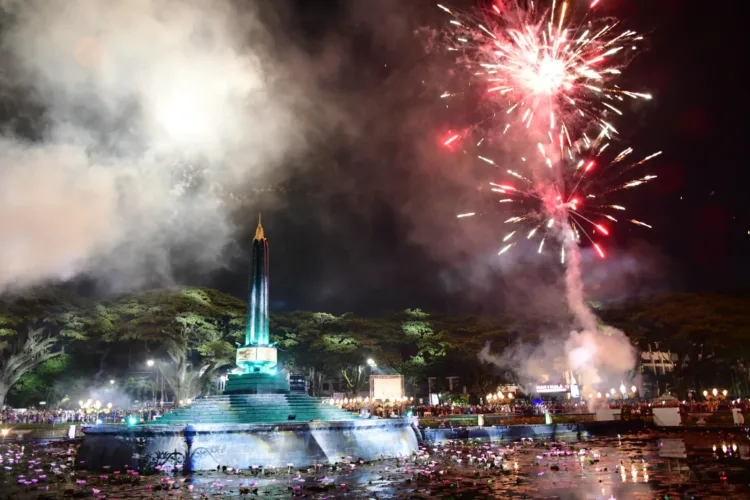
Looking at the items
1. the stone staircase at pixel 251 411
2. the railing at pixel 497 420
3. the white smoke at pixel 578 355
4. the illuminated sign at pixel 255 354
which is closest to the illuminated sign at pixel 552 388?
the white smoke at pixel 578 355

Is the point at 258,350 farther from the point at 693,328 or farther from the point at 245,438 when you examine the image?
the point at 693,328

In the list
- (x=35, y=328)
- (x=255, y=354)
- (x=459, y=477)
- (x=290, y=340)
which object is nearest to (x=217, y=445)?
(x=459, y=477)

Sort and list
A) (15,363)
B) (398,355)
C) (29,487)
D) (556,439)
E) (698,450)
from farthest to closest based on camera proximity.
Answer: (398,355), (15,363), (556,439), (698,450), (29,487)

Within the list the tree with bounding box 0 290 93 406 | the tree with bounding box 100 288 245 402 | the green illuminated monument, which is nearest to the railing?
the green illuminated monument

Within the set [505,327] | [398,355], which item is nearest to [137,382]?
[398,355]

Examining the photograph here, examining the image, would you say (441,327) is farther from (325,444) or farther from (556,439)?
(325,444)

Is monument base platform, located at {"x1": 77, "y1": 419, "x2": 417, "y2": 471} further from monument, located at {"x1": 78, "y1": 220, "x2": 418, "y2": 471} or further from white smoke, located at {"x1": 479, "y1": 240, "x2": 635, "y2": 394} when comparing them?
white smoke, located at {"x1": 479, "y1": 240, "x2": 635, "y2": 394}
